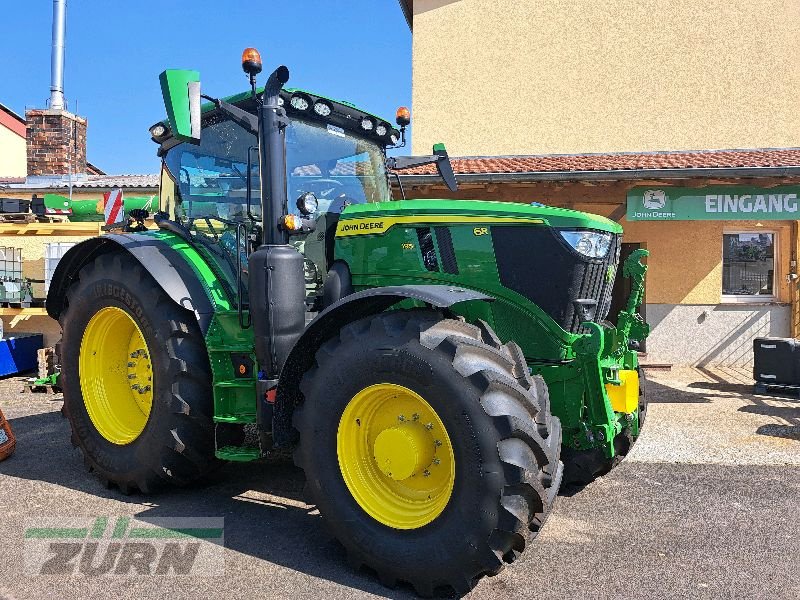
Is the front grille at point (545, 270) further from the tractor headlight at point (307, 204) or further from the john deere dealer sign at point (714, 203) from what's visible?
the john deere dealer sign at point (714, 203)

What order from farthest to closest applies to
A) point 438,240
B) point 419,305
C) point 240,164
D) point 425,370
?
point 240,164
point 438,240
point 419,305
point 425,370

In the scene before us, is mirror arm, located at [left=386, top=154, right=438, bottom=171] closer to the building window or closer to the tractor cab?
the tractor cab

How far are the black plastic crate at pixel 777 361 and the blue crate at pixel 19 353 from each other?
32.4 ft

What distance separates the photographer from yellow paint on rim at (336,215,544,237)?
3595mm

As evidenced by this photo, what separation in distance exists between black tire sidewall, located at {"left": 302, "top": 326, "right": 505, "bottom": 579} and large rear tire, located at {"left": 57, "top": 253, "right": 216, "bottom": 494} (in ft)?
3.42

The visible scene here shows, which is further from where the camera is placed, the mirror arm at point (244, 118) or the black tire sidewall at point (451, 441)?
the mirror arm at point (244, 118)

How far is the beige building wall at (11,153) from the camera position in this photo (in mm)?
22000

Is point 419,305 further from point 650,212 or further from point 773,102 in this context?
point 773,102

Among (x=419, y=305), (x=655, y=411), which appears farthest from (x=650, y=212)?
(x=419, y=305)

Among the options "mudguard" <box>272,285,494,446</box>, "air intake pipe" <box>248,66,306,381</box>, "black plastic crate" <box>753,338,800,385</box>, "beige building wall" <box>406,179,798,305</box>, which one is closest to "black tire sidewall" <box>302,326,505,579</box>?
"mudguard" <box>272,285,494,446</box>

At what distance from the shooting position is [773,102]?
1248 cm

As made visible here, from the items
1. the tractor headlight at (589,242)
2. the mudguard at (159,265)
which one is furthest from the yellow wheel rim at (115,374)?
the tractor headlight at (589,242)

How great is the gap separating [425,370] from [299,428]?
78 cm

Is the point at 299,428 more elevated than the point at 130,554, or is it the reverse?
the point at 299,428
